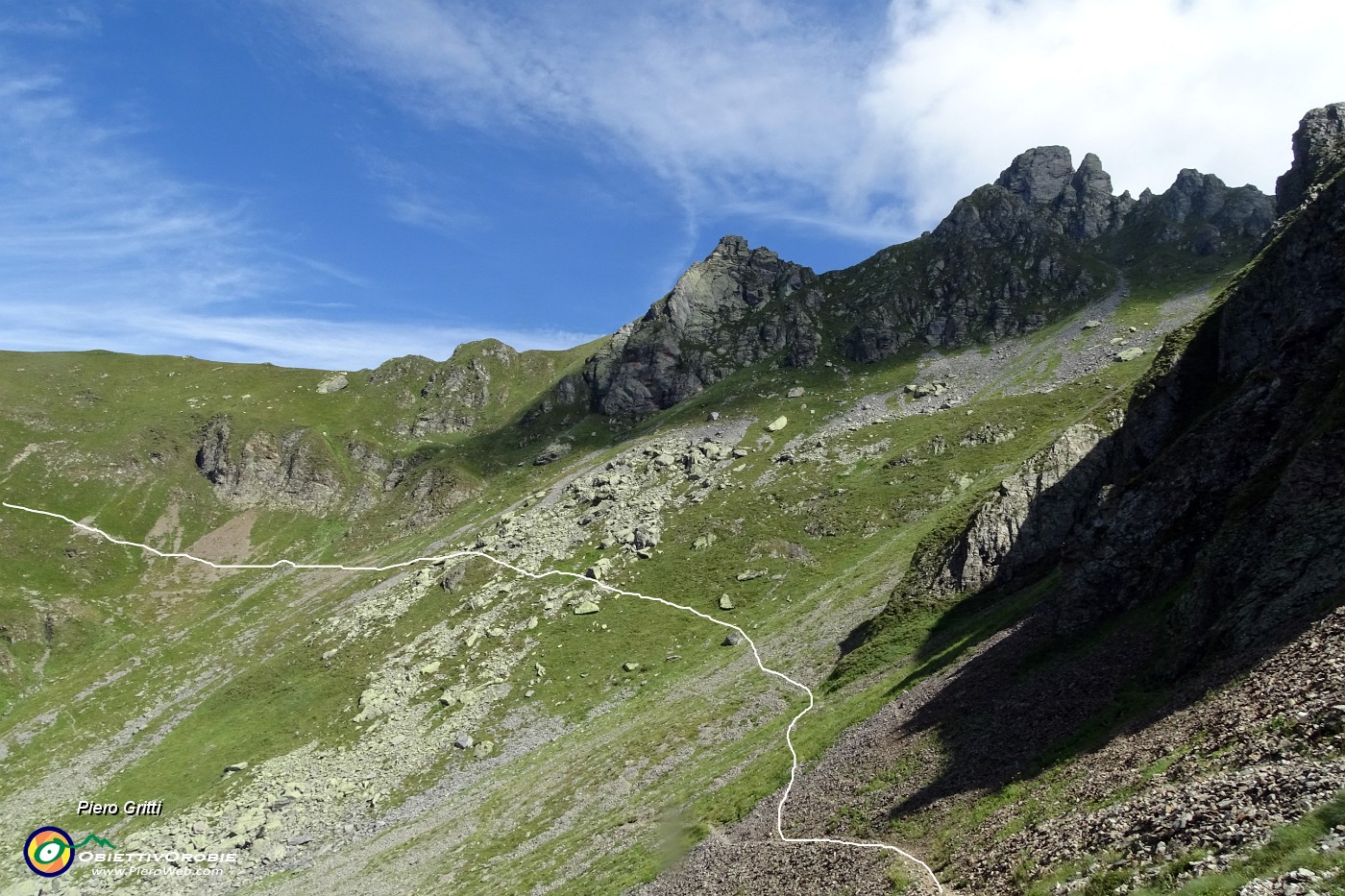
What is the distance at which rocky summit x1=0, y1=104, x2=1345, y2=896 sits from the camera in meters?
21.0

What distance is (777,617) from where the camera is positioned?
275 ft

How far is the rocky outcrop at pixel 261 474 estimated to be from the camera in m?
191

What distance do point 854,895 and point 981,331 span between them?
640 ft

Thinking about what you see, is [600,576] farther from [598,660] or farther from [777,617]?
[777,617]

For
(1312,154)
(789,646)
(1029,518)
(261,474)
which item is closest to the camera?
(1029,518)

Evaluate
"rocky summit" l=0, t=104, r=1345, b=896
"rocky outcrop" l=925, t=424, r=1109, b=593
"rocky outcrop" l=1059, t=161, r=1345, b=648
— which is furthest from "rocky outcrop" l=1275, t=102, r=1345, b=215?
"rocky outcrop" l=925, t=424, r=1109, b=593

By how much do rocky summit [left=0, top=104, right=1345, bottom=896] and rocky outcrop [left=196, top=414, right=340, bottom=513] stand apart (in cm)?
1059

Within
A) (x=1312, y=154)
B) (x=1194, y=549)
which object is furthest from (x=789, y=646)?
(x=1312, y=154)

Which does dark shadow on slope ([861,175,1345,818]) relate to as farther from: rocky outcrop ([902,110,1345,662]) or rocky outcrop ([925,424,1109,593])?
rocky outcrop ([925,424,1109,593])

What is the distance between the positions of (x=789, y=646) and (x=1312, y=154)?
112457 millimetres

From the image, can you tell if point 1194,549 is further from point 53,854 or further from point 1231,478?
point 53,854

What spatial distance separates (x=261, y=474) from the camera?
194625mm

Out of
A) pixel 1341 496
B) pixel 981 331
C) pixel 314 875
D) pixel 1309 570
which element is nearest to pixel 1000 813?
pixel 1309 570

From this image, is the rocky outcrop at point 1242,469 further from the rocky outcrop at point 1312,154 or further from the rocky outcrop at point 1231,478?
the rocky outcrop at point 1312,154
